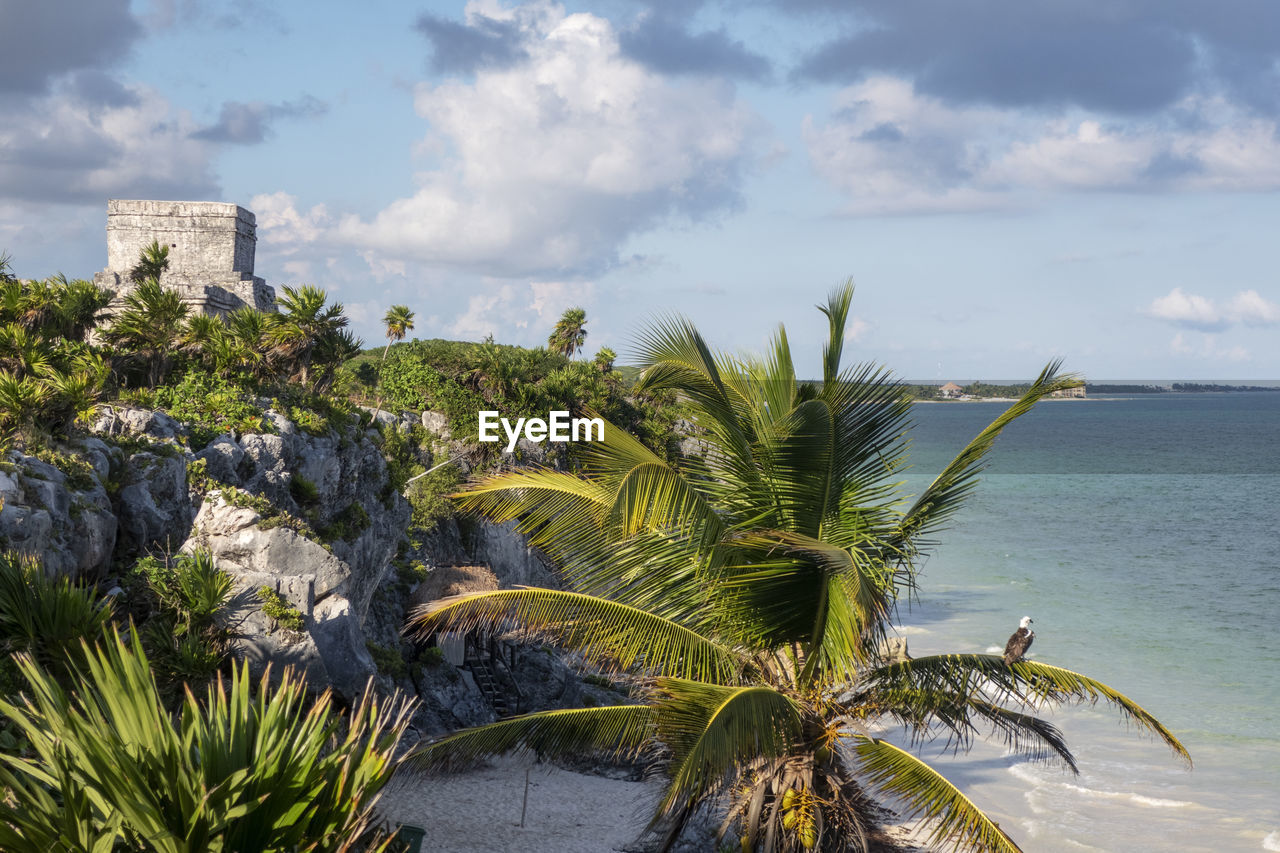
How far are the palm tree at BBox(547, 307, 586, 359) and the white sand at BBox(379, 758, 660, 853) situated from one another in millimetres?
29651

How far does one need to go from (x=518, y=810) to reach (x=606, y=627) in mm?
8726

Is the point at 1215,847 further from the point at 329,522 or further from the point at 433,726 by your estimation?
the point at 329,522

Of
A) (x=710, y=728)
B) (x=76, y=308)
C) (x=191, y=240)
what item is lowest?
(x=710, y=728)

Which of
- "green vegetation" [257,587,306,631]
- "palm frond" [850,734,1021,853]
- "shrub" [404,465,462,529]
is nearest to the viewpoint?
"palm frond" [850,734,1021,853]

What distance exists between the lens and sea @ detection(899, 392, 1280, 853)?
17.6 m

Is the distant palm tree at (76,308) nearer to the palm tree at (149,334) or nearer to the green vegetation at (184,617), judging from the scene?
the palm tree at (149,334)

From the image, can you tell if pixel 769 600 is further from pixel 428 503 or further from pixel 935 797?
pixel 428 503

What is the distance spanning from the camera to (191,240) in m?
31.8

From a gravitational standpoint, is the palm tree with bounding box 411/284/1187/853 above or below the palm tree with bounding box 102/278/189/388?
below

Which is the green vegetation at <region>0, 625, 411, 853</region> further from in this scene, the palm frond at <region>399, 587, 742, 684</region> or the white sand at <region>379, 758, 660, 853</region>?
the white sand at <region>379, 758, 660, 853</region>

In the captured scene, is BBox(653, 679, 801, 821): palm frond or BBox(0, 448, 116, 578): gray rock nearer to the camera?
BBox(653, 679, 801, 821): palm frond

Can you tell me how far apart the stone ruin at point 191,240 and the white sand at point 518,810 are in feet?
66.0

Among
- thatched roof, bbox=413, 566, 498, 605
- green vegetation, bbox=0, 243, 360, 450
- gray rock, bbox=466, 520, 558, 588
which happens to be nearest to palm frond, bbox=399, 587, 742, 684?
green vegetation, bbox=0, 243, 360, 450

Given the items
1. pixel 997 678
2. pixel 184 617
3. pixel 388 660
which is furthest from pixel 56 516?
pixel 997 678
